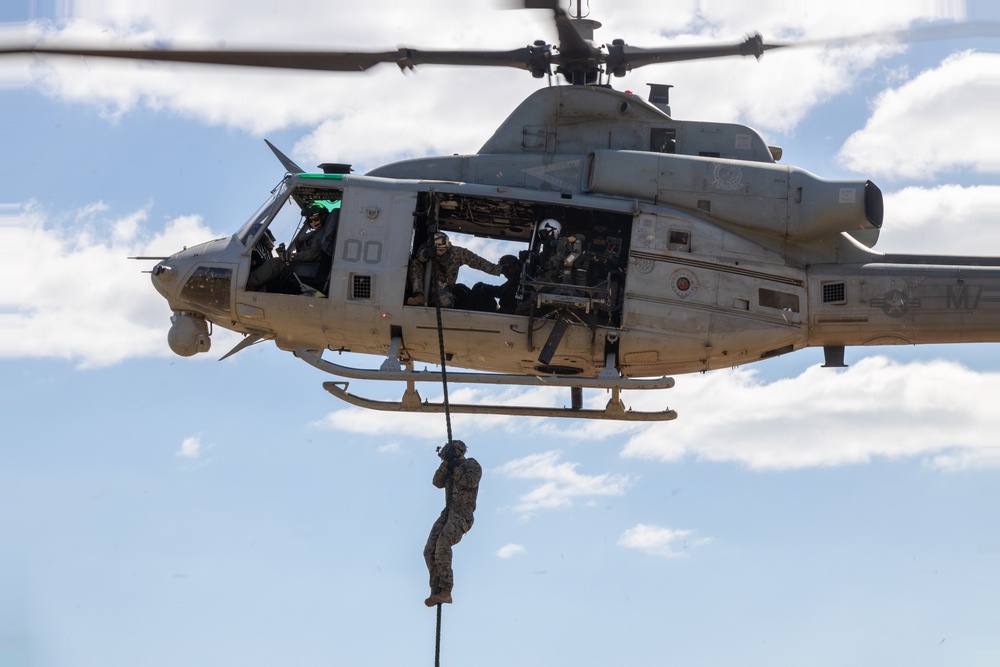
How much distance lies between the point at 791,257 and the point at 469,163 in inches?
152

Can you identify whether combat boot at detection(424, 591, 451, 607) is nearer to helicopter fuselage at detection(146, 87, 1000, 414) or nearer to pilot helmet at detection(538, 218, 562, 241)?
helicopter fuselage at detection(146, 87, 1000, 414)

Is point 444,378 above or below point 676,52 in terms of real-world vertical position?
below

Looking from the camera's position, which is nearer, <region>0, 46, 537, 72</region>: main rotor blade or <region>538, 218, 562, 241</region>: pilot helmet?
<region>0, 46, 537, 72</region>: main rotor blade

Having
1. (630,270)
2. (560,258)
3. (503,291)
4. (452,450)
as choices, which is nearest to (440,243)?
(503,291)

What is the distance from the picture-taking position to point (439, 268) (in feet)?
53.0

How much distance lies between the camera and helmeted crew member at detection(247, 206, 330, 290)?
1652 centimetres

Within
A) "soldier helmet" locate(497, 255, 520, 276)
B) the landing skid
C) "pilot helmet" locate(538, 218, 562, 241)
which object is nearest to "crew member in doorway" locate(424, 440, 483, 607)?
the landing skid

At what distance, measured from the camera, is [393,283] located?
16.1 meters

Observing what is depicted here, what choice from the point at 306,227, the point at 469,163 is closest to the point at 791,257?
the point at 469,163

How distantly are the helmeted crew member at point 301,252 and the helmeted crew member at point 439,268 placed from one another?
126cm

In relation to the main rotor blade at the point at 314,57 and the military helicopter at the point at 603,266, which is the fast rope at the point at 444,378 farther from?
the main rotor blade at the point at 314,57

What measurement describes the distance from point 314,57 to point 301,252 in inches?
95.8

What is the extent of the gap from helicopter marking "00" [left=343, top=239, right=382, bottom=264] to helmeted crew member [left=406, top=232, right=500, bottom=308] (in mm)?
415

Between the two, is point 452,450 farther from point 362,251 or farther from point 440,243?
point 362,251
